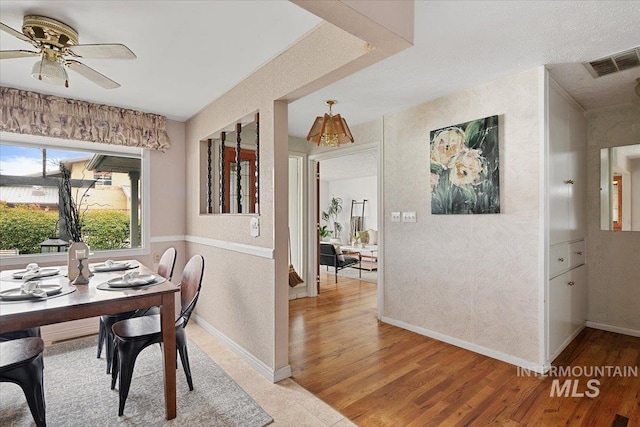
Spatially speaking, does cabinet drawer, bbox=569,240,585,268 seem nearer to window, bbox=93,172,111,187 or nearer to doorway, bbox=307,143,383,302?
doorway, bbox=307,143,383,302

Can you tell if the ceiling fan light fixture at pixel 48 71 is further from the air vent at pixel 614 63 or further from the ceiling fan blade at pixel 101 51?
the air vent at pixel 614 63

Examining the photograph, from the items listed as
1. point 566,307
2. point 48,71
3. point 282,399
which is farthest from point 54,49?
point 566,307

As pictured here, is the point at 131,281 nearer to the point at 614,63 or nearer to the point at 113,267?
the point at 113,267

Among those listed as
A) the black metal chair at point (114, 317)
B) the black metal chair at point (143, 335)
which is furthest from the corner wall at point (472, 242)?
the black metal chair at point (114, 317)

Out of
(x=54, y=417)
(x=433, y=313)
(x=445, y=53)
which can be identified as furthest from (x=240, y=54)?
(x=433, y=313)

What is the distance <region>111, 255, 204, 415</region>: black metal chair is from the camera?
1.99 meters

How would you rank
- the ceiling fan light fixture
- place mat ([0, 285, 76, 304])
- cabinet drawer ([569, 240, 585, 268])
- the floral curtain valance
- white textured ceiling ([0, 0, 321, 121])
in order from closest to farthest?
place mat ([0, 285, 76, 304]) → white textured ceiling ([0, 0, 321, 121]) → the ceiling fan light fixture → the floral curtain valance → cabinet drawer ([569, 240, 585, 268])

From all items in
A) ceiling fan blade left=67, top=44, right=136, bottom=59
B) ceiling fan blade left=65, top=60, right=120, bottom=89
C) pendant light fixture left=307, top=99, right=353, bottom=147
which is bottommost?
pendant light fixture left=307, top=99, right=353, bottom=147

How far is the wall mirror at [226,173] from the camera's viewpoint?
3.46 metres

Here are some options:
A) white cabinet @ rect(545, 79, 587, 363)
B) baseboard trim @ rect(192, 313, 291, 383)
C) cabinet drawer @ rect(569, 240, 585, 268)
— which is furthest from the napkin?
cabinet drawer @ rect(569, 240, 585, 268)

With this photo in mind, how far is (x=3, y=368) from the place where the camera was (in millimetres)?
1636

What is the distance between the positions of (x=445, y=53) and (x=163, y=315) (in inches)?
99.1

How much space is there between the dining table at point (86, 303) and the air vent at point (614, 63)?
3.34 meters

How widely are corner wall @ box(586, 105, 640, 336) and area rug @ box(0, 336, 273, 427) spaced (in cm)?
366
